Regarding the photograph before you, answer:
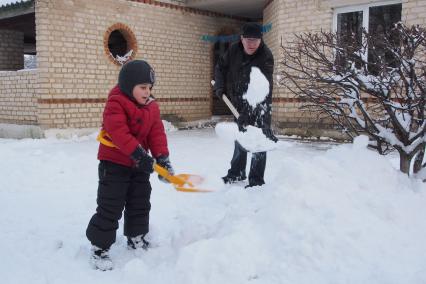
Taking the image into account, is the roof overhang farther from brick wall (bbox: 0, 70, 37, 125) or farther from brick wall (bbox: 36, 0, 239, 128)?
brick wall (bbox: 0, 70, 37, 125)

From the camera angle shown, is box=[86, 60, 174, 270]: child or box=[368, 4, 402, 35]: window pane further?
box=[368, 4, 402, 35]: window pane

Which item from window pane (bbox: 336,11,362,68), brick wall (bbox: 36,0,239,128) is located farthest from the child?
brick wall (bbox: 36,0,239,128)

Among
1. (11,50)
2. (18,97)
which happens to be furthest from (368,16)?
(11,50)

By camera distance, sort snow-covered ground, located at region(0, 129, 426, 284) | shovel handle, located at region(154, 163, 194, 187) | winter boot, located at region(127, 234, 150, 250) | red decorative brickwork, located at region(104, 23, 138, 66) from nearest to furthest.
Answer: snow-covered ground, located at region(0, 129, 426, 284) < shovel handle, located at region(154, 163, 194, 187) < winter boot, located at region(127, 234, 150, 250) < red decorative brickwork, located at region(104, 23, 138, 66)

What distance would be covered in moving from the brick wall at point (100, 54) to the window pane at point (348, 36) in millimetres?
4045

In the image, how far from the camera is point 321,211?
2.37m

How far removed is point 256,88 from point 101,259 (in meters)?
2.23

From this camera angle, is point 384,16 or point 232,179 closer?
point 232,179

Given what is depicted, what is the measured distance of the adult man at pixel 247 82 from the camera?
12.5 feet

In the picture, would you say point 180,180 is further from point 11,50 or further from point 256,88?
point 11,50

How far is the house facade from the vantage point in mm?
7660

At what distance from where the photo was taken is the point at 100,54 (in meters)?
8.46

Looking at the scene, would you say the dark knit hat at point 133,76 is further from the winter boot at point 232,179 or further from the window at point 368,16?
the window at point 368,16

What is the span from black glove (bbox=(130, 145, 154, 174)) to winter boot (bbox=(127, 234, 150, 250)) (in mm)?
590
